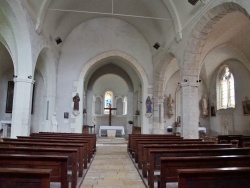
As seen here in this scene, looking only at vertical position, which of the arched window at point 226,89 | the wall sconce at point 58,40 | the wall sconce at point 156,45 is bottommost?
the arched window at point 226,89

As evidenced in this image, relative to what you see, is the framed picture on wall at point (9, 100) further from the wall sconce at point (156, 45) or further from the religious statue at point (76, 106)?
the wall sconce at point (156, 45)

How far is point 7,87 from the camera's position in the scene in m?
13.6

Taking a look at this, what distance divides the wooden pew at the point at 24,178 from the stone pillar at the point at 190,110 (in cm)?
720

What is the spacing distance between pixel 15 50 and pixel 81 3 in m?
4.58

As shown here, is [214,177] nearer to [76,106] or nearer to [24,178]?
[24,178]

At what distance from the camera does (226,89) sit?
1430 cm

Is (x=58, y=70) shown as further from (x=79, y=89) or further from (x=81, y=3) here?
(x=81, y=3)

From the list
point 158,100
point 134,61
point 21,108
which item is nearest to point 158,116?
point 158,100

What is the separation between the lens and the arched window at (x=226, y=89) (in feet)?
44.9

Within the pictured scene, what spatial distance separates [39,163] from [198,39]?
7341mm

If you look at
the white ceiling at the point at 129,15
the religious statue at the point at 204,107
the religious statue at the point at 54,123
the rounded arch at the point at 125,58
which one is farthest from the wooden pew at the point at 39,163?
A: the religious statue at the point at 204,107

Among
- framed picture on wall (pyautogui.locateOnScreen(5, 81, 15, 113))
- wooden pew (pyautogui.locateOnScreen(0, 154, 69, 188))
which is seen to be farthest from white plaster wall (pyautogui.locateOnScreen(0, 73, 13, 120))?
wooden pew (pyautogui.locateOnScreen(0, 154, 69, 188))

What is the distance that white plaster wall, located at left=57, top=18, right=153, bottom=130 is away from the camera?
43.4ft

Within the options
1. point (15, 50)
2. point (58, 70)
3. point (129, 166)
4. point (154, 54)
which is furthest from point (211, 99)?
point (15, 50)
